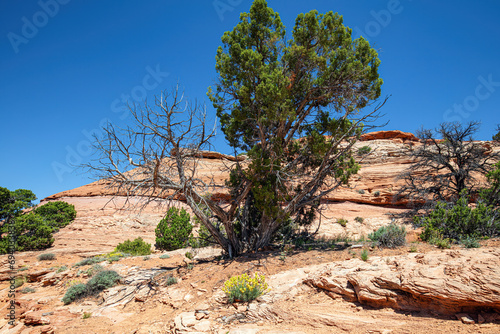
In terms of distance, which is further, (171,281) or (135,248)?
(135,248)

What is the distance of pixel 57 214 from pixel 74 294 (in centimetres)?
1685

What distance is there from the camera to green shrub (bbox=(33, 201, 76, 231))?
68.5 ft

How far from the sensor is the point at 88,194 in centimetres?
3145

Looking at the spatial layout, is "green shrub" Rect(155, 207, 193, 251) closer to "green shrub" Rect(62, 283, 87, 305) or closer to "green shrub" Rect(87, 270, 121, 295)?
"green shrub" Rect(87, 270, 121, 295)

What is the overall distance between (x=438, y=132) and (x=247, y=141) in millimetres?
15242

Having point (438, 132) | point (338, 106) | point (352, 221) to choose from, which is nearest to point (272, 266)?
point (338, 106)

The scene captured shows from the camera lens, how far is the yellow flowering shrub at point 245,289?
5965 mm

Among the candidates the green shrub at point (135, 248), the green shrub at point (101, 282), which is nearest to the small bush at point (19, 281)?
the green shrub at point (101, 282)

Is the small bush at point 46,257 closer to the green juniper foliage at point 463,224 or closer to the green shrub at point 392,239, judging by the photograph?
the green shrub at point 392,239

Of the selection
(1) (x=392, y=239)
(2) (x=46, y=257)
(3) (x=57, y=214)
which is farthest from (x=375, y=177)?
(3) (x=57, y=214)

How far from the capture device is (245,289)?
5.97 m

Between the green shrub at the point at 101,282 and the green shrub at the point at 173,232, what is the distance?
23.8 ft

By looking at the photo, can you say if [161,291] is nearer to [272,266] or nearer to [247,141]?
[272,266]

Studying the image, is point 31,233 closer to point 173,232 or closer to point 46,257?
point 46,257
